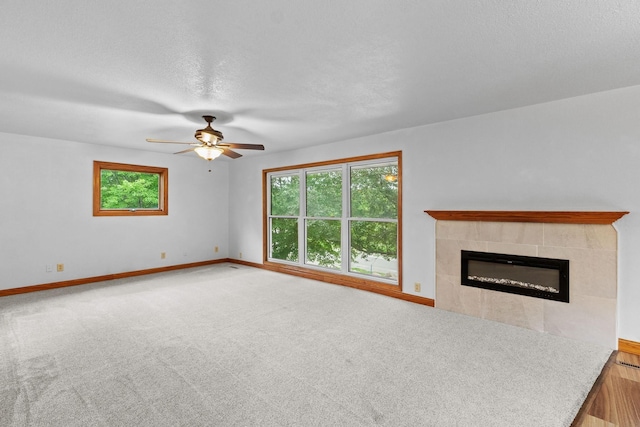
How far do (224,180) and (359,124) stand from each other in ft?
12.9

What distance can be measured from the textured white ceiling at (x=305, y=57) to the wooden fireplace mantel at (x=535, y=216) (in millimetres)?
1098

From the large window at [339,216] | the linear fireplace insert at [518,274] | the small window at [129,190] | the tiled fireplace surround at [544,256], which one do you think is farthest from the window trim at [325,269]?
the small window at [129,190]

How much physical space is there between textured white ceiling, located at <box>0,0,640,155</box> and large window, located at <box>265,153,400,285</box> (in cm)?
129

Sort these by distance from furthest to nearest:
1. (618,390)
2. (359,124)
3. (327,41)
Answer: (359,124) < (618,390) < (327,41)

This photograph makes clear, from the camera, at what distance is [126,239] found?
17.8 ft

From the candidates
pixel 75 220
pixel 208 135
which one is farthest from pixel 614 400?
pixel 75 220

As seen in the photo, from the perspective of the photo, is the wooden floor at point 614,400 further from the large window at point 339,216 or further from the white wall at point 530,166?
the large window at point 339,216

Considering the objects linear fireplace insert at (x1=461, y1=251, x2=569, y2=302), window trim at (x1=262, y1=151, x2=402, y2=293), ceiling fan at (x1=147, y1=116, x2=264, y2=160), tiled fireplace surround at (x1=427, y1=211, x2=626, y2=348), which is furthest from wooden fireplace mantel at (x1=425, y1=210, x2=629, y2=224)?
ceiling fan at (x1=147, y1=116, x2=264, y2=160)

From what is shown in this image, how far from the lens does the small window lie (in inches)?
204

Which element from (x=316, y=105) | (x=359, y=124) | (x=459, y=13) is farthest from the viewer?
(x=359, y=124)

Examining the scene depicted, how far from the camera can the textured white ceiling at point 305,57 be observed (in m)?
1.67

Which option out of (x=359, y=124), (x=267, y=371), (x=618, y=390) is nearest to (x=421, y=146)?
(x=359, y=124)

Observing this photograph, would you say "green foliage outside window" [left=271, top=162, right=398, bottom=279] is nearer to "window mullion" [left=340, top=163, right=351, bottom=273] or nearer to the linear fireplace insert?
"window mullion" [left=340, top=163, right=351, bottom=273]

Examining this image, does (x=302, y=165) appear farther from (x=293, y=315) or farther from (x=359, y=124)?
(x=293, y=315)
